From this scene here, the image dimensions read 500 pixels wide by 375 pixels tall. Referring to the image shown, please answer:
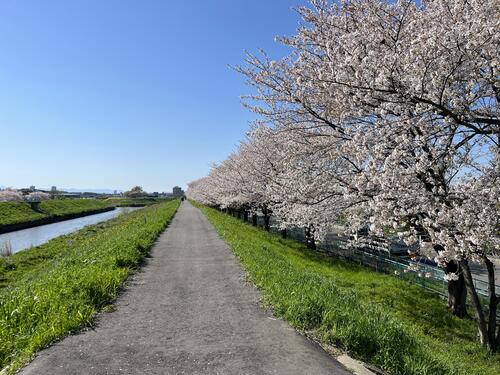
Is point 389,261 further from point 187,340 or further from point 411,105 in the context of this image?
point 187,340

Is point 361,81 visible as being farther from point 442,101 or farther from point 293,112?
point 293,112

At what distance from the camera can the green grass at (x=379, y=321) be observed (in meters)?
6.48

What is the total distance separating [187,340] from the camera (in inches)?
259

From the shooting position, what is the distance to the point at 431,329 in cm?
1211

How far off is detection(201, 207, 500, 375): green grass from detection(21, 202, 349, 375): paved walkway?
→ 0.50 metres

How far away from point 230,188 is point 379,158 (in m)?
36.4

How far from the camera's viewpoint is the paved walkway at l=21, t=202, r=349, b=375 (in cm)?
550

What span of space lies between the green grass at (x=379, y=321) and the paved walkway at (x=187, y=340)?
50 cm

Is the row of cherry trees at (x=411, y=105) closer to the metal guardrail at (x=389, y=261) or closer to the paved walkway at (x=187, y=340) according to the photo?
the metal guardrail at (x=389, y=261)

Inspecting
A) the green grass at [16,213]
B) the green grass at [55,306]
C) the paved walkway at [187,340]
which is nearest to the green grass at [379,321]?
the paved walkway at [187,340]

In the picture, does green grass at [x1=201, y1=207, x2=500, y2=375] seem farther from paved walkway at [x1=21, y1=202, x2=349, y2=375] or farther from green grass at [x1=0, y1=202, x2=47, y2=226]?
green grass at [x1=0, y1=202, x2=47, y2=226]

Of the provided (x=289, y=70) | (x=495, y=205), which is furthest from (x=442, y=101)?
(x=289, y=70)

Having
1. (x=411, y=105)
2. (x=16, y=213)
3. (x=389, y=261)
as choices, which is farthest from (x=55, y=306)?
(x=16, y=213)

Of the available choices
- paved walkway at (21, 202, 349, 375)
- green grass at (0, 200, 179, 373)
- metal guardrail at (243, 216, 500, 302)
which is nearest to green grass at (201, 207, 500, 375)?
paved walkway at (21, 202, 349, 375)
